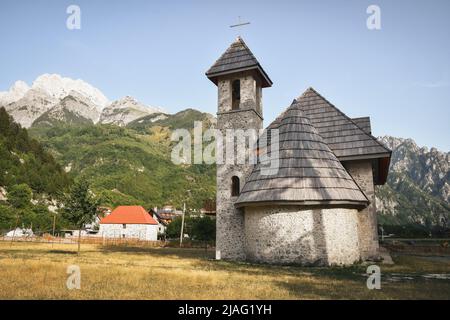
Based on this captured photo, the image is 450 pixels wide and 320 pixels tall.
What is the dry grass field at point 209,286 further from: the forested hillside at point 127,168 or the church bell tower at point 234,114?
the forested hillside at point 127,168

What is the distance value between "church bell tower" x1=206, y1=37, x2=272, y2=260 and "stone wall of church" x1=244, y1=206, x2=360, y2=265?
9.15ft

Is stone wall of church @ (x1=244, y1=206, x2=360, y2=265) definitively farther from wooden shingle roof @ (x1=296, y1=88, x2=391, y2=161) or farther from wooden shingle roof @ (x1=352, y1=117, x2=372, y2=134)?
wooden shingle roof @ (x1=352, y1=117, x2=372, y2=134)

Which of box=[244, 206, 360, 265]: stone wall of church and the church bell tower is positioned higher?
the church bell tower

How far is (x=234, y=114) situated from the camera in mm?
19625

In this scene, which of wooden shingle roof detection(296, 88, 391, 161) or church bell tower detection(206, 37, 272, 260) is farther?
church bell tower detection(206, 37, 272, 260)

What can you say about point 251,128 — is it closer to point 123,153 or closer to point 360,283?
point 360,283

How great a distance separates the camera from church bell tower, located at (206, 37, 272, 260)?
18188 millimetres

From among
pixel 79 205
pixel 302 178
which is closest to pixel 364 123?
pixel 302 178

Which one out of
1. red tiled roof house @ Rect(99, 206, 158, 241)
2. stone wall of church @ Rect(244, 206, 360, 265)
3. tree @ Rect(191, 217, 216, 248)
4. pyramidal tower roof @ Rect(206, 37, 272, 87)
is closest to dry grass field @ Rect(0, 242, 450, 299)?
stone wall of church @ Rect(244, 206, 360, 265)

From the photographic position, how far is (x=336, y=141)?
61.6ft

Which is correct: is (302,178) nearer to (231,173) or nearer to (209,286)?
(231,173)

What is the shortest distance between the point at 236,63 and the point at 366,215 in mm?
10830
